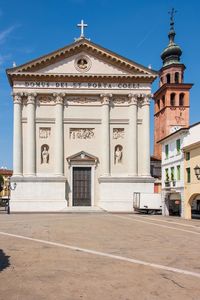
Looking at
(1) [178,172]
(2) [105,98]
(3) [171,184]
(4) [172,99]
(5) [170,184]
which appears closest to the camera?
(1) [178,172]

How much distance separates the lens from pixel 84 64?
153 ft

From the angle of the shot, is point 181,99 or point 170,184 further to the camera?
point 181,99

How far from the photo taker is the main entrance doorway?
4619 cm

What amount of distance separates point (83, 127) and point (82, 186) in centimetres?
666

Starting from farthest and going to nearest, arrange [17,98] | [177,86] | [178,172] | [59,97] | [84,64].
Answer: [177,86] < [84,64] < [59,97] < [17,98] < [178,172]

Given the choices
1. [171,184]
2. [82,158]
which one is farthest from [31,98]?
[171,184]

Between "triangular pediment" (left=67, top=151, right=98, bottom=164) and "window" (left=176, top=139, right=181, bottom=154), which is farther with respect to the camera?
"triangular pediment" (left=67, top=151, right=98, bottom=164)

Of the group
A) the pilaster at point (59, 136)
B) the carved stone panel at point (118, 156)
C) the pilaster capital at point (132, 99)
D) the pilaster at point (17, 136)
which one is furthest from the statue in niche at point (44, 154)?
the pilaster capital at point (132, 99)

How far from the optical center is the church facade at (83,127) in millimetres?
45250

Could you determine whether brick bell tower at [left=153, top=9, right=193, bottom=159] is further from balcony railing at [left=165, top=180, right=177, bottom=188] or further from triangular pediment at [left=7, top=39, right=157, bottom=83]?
balcony railing at [left=165, top=180, right=177, bottom=188]

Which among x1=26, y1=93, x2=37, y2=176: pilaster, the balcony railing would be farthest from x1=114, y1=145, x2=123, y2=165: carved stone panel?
x1=26, y1=93, x2=37, y2=176: pilaster

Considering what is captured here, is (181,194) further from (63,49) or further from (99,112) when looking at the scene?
(63,49)

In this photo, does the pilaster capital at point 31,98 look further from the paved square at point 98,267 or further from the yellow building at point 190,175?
the paved square at point 98,267

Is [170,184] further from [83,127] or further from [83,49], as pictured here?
[83,49]
